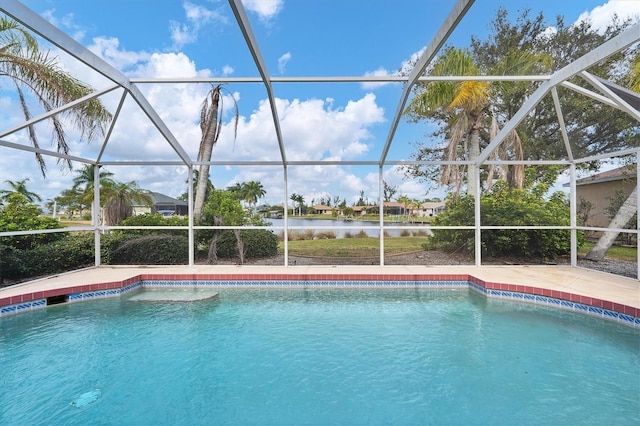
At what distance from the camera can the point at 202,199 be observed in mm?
9469

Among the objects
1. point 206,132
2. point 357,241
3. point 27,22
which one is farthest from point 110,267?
point 357,241

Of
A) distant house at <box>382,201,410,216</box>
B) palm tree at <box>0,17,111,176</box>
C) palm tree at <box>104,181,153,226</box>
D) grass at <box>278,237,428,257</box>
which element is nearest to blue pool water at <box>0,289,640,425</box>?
distant house at <box>382,201,410,216</box>

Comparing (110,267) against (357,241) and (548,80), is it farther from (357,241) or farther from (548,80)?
(548,80)

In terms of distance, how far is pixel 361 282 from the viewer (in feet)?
22.0

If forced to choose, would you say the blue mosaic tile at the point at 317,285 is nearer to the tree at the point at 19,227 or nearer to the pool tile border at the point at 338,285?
the pool tile border at the point at 338,285

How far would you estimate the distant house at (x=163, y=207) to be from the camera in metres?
8.66

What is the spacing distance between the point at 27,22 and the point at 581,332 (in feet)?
24.7

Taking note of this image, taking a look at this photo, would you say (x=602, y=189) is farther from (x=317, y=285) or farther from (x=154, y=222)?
(x=154, y=222)

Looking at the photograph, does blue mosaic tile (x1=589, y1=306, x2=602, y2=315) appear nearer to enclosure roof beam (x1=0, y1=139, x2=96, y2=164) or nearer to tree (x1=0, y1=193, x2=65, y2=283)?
enclosure roof beam (x1=0, y1=139, x2=96, y2=164)

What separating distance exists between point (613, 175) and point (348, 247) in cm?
904

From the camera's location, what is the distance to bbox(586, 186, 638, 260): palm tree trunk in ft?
28.7

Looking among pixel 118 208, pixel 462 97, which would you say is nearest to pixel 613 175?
pixel 462 97

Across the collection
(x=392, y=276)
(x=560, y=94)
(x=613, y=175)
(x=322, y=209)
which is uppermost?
(x=560, y=94)

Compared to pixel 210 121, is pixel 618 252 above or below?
below
